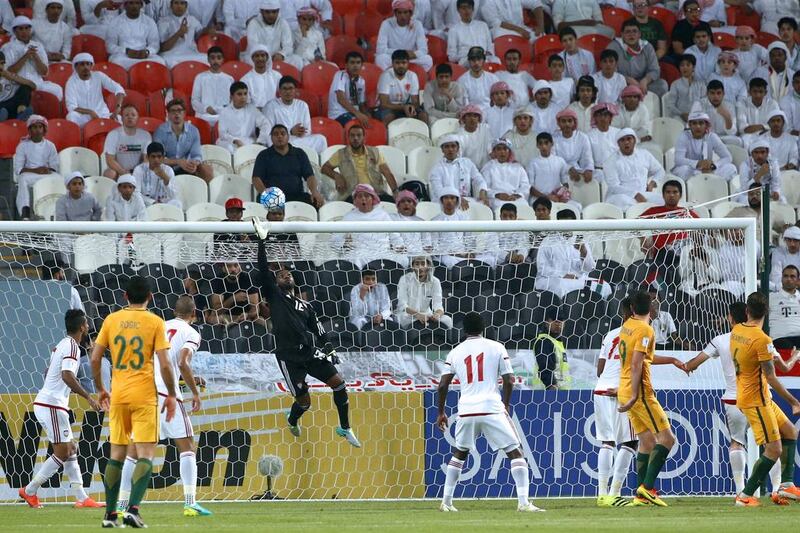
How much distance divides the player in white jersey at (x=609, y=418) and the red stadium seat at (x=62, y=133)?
9.21m

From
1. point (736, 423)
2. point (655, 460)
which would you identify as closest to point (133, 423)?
point (655, 460)

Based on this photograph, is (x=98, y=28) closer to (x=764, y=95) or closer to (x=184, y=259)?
(x=184, y=259)

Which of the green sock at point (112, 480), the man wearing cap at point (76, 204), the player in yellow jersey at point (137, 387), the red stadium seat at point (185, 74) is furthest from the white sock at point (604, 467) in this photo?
the red stadium seat at point (185, 74)

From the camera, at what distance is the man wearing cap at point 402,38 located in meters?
20.3

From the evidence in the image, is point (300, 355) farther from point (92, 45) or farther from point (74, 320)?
point (92, 45)

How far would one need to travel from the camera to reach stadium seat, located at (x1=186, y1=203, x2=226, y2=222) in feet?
53.5

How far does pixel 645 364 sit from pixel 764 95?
10.5 m

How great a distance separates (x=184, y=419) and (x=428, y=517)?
238cm

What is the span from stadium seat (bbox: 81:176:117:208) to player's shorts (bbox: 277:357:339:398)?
4992 millimetres

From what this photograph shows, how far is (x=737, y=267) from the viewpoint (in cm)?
1430

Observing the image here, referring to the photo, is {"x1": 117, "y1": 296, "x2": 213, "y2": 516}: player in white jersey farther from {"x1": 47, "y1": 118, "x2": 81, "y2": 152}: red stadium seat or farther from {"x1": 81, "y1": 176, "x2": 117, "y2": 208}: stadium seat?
{"x1": 47, "y1": 118, "x2": 81, "y2": 152}: red stadium seat

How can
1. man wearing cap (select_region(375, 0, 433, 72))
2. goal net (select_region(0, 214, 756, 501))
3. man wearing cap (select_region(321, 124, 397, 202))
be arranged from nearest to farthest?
goal net (select_region(0, 214, 756, 501))
man wearing cap (select_region(321, 124, 397, 202))
man wearing cap (select_region(375, 0, 433, 72))

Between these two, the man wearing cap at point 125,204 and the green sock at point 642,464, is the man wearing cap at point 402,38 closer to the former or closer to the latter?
the man wearing cap at point 125,204

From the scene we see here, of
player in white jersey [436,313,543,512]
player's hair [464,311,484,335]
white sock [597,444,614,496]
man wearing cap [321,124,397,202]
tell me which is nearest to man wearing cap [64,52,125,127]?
man wearing cap [321,124,397,202]
